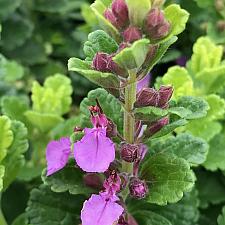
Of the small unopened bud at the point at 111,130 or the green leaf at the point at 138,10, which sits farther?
the small unopened bud at the point at 111,130

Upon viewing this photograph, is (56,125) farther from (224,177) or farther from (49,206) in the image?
(224,177)

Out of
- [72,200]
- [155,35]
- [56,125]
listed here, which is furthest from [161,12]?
[56,125]

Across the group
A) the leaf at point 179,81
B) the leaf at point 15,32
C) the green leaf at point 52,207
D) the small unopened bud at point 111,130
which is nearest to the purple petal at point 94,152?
the small unopened bud at point 111,130

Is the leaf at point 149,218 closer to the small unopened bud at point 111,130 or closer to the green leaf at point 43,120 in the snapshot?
the small unopened bud at point 111,130

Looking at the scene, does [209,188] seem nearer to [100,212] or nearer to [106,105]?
[106,105]

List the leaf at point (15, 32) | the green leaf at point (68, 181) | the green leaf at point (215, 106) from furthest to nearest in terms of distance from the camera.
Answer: the leaf at point (15, 32)
the green leaf at point (215, 106)
the green leaf at point (68, 181)

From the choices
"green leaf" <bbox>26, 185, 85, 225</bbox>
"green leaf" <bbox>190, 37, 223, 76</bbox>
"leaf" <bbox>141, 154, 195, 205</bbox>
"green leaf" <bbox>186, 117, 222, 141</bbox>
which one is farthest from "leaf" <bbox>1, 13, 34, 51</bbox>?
"leaf" <bbox>141, 154, 195, 205</bbox>

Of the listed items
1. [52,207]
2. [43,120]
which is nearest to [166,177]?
[52,207]
